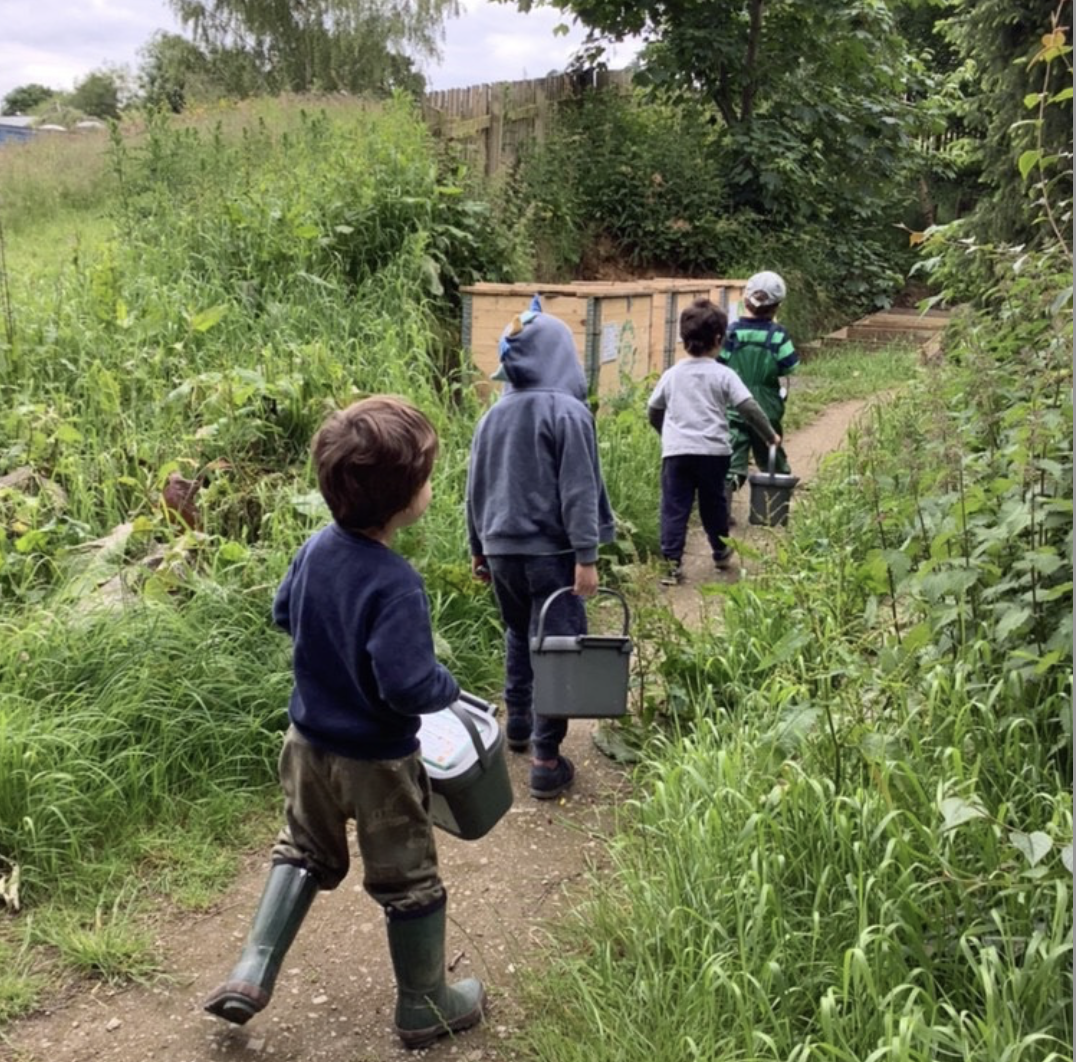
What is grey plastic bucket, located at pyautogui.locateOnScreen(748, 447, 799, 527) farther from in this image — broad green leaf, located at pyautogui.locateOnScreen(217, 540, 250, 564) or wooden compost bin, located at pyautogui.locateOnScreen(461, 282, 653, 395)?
broad green leaf, located at pyautogui.locateOnScreen(217, 540, 250, 564)

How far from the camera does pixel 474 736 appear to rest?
8.91 ft

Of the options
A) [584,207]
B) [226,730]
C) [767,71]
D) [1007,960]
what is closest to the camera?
[1007,960]

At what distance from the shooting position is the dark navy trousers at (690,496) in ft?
19.1

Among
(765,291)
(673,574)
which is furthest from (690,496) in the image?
Result: (765,291)

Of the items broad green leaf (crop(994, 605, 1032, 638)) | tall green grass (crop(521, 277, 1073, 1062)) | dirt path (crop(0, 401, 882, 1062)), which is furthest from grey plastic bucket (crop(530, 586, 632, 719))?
broad green leaf (crop(994, 605, 1032, 638))

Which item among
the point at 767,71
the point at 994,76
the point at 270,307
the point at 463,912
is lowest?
the point at 463,912

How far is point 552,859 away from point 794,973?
1.23 m

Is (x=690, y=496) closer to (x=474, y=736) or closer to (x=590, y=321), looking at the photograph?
(x=590, y=321)

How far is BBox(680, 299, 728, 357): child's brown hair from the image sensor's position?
574 centimetres

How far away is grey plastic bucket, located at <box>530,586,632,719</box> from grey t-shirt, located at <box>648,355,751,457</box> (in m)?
2.42

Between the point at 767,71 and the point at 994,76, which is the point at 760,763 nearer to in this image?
the point at 994,76

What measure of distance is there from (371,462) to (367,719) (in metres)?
0.57

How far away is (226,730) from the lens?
388cm

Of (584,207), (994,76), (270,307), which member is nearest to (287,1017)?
(270,307)
